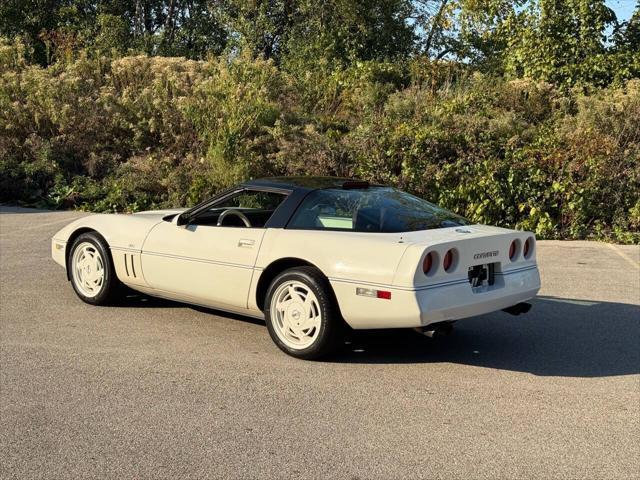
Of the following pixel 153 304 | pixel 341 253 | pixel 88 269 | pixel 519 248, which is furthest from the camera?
pixel 153 304

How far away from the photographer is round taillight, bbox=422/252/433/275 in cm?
495

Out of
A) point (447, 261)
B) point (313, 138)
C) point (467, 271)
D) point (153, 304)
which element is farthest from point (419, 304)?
point (313, 138)

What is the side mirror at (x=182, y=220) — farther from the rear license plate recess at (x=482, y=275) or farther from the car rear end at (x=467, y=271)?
the rear license plate recess at (x=482, y=275)

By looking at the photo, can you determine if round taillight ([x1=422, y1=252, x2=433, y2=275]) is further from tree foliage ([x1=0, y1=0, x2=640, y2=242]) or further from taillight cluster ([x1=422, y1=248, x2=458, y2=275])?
tree foliage ([x1=0, y1=0, x2=640, y2=242])

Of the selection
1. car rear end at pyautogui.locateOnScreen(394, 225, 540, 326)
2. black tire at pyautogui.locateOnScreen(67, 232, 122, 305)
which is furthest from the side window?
car rear end at pyautogui.locateOnScreen(394, 225, 540, 326)

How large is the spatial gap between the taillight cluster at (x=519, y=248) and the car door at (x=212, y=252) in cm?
185

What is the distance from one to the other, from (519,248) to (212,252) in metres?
2.38

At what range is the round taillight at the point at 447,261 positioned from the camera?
200 inches

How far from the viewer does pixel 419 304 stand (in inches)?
192

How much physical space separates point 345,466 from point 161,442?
98cm

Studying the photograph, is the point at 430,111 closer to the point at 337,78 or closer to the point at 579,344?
the point at 337,78

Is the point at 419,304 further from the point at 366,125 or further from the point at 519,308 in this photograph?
the point at 366,125

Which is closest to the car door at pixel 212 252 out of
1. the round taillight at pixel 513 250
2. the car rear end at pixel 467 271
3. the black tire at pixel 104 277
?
the black tire at pixel 104 277

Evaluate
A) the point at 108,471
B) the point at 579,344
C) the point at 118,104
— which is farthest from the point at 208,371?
the point at 118,104
